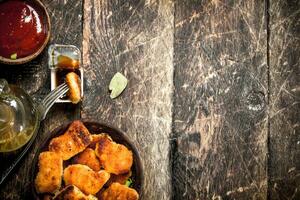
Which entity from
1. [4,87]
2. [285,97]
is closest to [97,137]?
[4,87]

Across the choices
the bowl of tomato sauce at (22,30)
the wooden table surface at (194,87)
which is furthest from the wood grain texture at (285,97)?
the bowl of tomato sauce at (22,30)

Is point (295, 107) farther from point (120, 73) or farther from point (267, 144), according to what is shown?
point (120, 73)

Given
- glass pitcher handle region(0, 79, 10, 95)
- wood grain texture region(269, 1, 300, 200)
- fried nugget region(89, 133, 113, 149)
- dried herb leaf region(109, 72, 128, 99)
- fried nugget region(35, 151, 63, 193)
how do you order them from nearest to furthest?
glass pitcher handle region(0, 79, 10, 95) → fried nugget region(35, 151, 63, 193) → fried nugget region(89, 133, 113, 149) → dried herb leaf region(109, 72, 128, 99) → wood grain texture region(269, 1, 300, 200)

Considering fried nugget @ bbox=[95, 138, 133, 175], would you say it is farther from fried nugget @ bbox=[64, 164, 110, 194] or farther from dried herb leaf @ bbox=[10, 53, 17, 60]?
dried herb leaf @ bbox=[10, 53, 17, 60]

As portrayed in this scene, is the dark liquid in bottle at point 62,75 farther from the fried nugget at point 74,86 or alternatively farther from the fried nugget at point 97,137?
Result: the fried nugget at point 97,137

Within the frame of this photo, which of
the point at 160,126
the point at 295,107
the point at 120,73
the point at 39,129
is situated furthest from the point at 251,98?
the point at 39,129

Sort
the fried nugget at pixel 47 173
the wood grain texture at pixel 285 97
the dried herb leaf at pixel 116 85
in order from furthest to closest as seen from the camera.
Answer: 1. the wood grain texture at pixel 285 97
2. the dried herb leaf at pixel 116 85
3. the fried nugget at pixel 47 173

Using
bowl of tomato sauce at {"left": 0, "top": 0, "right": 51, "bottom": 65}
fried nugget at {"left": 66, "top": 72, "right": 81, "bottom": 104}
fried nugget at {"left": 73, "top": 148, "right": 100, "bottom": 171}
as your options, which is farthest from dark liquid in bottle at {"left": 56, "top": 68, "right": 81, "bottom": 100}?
fried nugget at {"left": 73, "top": 148, "right": 100, "bottom": 171}
